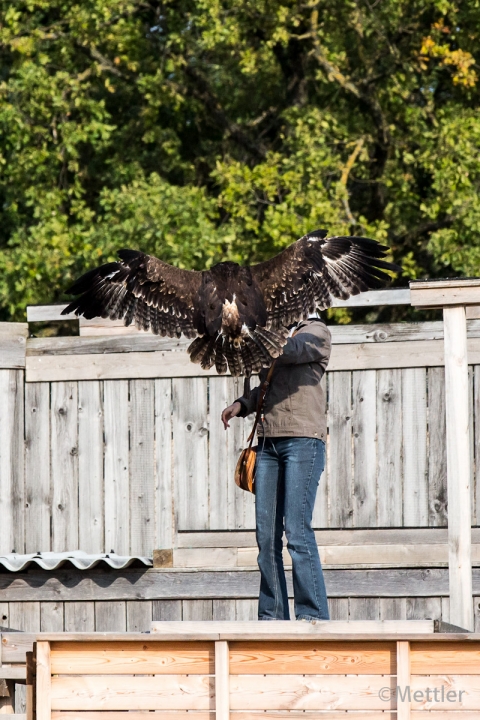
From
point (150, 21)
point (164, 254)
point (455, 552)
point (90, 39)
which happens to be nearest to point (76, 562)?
point (455, 552)

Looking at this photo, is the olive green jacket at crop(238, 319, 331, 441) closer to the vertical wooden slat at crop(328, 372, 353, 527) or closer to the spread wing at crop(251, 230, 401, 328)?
the spread wing at crop(251, 230, 401, 328)

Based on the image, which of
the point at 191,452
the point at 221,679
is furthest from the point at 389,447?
the point at 221,679

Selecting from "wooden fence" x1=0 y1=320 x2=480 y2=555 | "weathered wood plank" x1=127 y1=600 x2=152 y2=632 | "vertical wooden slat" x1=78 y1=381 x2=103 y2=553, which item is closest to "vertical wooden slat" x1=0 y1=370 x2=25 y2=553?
"wooden fence" x1=0 y1=320 x2=480 y2=555

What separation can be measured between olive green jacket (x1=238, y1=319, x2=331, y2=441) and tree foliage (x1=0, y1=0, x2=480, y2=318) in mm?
5062

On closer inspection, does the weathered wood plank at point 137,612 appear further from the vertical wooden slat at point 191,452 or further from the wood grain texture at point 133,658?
the wood grain texture at point 133,658

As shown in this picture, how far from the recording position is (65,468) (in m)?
7.62

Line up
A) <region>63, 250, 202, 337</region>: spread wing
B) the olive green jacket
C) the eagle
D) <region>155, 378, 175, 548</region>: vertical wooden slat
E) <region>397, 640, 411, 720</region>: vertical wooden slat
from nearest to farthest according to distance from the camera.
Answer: <region>397, 640, 411, 720</region>: vertical wooden slat → the olive green jacket → the eagle → <region>63, 250, 202, 337</region>: spread wing → <region>155, 378, 175, 548</region>: vertical wooden slat

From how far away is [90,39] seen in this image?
11930mm

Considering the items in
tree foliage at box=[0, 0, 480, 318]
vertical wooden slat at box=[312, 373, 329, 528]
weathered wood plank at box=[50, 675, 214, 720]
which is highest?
tree foliage at box=[0, 0, 480, 318]

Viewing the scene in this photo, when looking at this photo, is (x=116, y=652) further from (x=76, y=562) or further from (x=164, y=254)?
(x=164, y=254)

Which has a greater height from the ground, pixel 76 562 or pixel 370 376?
pixel 370 376

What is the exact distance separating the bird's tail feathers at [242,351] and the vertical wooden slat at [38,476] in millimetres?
1845

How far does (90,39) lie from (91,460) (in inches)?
231

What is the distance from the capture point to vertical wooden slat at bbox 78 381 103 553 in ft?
24.9
